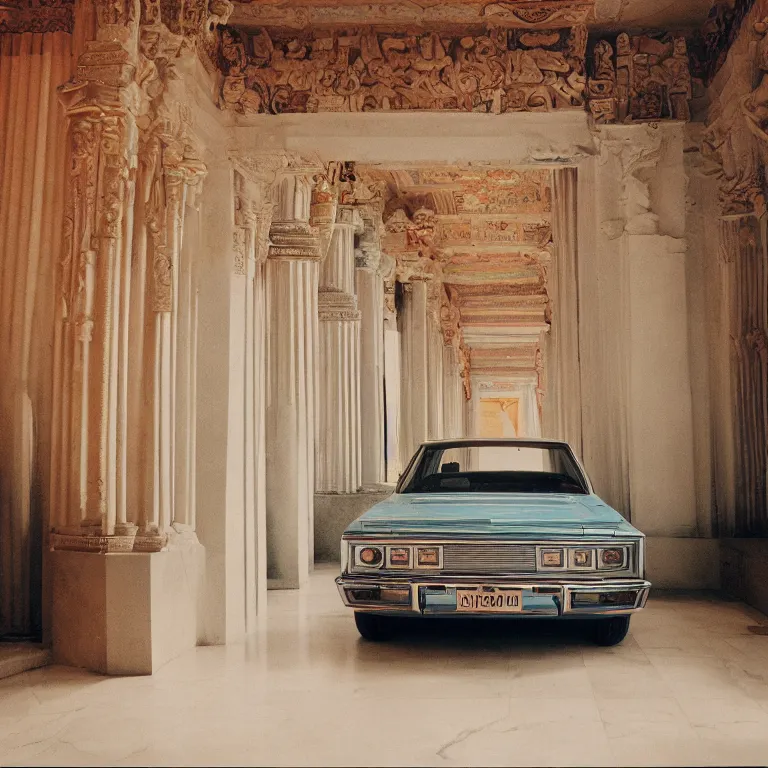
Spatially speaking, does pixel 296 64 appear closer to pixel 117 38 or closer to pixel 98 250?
pixel 117 38

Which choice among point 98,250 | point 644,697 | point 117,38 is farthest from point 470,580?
point 117,38

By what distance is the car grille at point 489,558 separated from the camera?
18.8ft

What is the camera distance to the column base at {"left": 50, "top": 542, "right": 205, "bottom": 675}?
5477 mm

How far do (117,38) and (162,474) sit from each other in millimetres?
2662

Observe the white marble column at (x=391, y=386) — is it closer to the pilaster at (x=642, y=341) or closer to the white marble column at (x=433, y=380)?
the white marble column at (x=433, y=380)

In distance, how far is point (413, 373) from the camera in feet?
55.8

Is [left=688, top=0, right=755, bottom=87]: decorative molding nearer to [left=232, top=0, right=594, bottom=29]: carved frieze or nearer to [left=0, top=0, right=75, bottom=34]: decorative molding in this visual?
[left=232, top=0, right=594, bottom=29]: carved frieze

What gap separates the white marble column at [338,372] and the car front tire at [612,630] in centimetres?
652

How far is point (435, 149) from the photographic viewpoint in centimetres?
767

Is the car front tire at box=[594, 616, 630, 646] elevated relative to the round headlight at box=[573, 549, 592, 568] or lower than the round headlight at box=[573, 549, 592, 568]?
lower

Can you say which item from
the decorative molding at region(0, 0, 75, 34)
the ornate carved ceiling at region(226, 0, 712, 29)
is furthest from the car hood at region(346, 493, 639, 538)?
the ornate carved ceiling at region(226, 0, 712, 29)

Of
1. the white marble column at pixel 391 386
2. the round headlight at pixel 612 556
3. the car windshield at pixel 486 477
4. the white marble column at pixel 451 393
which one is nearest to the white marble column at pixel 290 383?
the car windshield at pixel 486 477

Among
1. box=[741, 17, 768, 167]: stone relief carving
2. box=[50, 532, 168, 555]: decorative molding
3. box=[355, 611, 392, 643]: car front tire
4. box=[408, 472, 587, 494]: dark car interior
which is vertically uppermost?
box=[741, 17, 768, 167]: stone relief carving

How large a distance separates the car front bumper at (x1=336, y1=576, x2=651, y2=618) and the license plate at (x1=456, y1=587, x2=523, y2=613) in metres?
0.01
